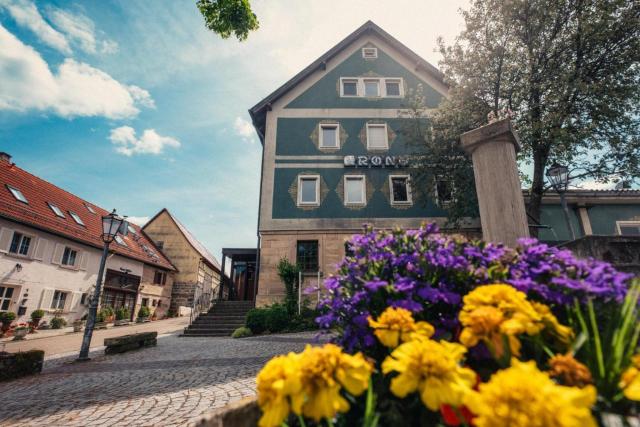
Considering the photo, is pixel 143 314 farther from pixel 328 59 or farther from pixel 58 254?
pixel 328 59

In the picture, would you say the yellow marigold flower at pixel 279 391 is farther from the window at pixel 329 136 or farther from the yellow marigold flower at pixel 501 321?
the window at pixel 329 136

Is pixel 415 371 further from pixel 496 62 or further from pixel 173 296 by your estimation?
pixel 173 296

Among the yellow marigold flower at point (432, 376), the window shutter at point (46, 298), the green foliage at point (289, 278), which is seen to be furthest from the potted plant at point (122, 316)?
the yellow marigold flower at point (432, 376)

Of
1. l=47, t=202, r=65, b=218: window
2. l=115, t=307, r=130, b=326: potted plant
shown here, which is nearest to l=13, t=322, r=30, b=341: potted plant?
l=115, t=307, r=130, b=326: potted plant

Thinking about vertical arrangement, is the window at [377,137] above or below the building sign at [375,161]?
above

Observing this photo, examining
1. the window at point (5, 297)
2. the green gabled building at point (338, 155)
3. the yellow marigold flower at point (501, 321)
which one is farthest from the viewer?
the green gabled building at point (338, 155)

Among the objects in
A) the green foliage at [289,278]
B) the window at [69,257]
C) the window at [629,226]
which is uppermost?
the window at [629,226]

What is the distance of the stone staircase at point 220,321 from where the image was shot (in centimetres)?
1248

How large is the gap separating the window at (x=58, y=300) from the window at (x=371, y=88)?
2027cm

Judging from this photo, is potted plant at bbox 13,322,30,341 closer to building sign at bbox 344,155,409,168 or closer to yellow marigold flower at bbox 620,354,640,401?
building sign at bbox 344,155,409,168

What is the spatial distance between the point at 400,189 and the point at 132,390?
13270 mm

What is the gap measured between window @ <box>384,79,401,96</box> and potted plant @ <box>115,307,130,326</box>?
21.9 meters

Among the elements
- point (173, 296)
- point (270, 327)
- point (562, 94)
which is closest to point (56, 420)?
point (270, 327)

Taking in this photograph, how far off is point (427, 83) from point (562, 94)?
7.84 meters
